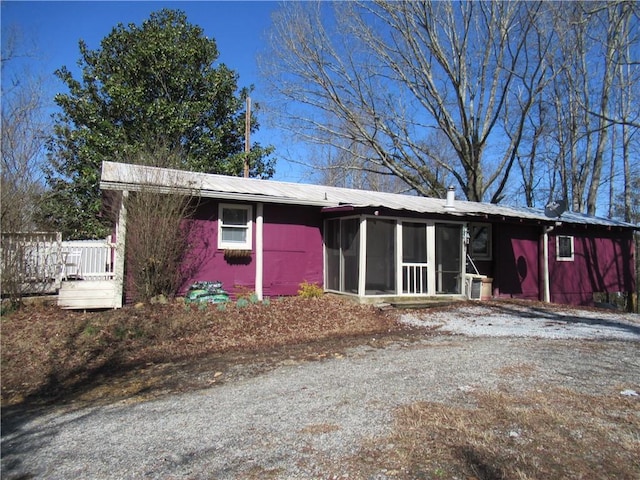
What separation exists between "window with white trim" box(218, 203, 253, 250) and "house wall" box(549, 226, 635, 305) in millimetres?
10571

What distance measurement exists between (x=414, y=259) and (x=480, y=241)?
3.58 meters

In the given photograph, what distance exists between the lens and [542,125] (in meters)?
24.7

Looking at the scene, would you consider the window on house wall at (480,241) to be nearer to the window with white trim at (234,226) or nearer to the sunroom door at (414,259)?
the sunroom door at (414,259)

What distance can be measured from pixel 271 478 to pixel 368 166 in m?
22.7

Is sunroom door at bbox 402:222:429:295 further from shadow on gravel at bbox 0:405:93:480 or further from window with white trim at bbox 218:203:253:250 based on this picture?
shadow on gravel at bbox 0:405:93:480

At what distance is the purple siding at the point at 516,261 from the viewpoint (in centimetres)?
1420

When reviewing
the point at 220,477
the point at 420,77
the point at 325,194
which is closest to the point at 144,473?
the point at 220,477

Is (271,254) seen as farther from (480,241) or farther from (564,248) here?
(564,248)

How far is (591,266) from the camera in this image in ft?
53.8

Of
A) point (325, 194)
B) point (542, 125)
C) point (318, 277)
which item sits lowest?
point (318, 277)

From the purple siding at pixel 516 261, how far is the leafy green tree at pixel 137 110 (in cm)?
1099

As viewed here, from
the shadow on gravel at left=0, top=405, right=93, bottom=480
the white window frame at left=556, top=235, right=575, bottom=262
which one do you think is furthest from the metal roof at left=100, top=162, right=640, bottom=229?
the shadow on gravel at left=0, top=405, right=93, bottom=480

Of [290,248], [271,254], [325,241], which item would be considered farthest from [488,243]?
[271,254]

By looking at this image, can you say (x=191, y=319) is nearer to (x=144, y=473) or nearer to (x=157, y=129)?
(x=144, y=473)
